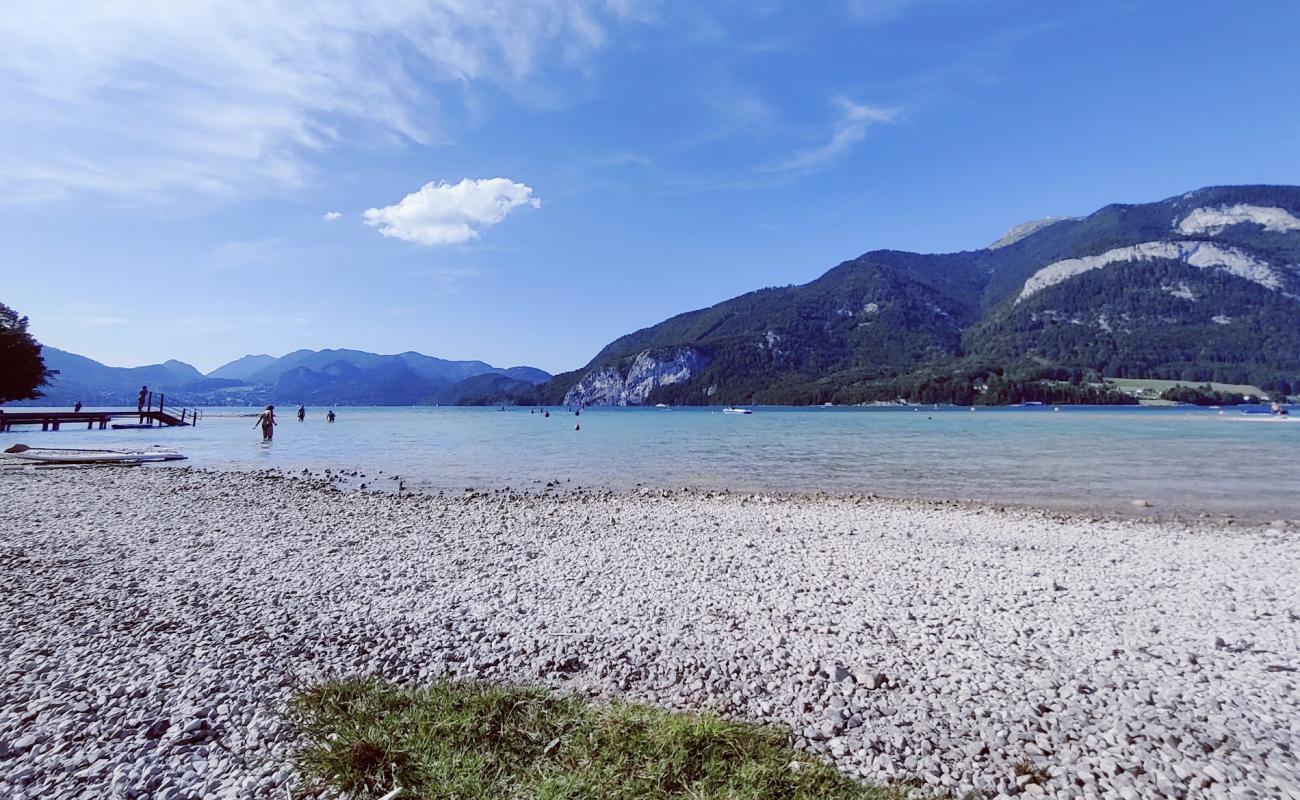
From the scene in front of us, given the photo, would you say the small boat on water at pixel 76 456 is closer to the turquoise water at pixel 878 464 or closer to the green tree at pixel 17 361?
the turquoise water at pixel 878 464

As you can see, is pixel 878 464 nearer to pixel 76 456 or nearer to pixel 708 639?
pixel 708 639

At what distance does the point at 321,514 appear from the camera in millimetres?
14227

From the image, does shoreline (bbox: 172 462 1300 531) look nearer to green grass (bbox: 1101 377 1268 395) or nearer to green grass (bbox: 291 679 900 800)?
green grass (bbox: 291 679 900 800)

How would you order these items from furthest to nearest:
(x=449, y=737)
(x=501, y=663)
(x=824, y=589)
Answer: (x=824, y=589)
(x=501, y=663)
(x=449, y=737)

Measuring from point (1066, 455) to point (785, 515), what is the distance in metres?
24.9

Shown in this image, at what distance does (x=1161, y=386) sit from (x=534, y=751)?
639ft

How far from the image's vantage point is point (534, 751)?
4.11 meters

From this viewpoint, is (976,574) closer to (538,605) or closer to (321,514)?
(538,605)

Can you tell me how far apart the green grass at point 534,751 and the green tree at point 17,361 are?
61.1 m

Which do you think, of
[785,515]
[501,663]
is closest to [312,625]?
[501,663]

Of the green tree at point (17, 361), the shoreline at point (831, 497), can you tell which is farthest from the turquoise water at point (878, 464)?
the green tree at point (17, 361)

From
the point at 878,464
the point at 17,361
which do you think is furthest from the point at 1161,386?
the point at 17,361

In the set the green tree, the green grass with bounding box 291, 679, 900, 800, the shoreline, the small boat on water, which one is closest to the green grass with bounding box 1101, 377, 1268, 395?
the shoreline

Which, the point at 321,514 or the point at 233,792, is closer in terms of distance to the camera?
the point at 233,792
